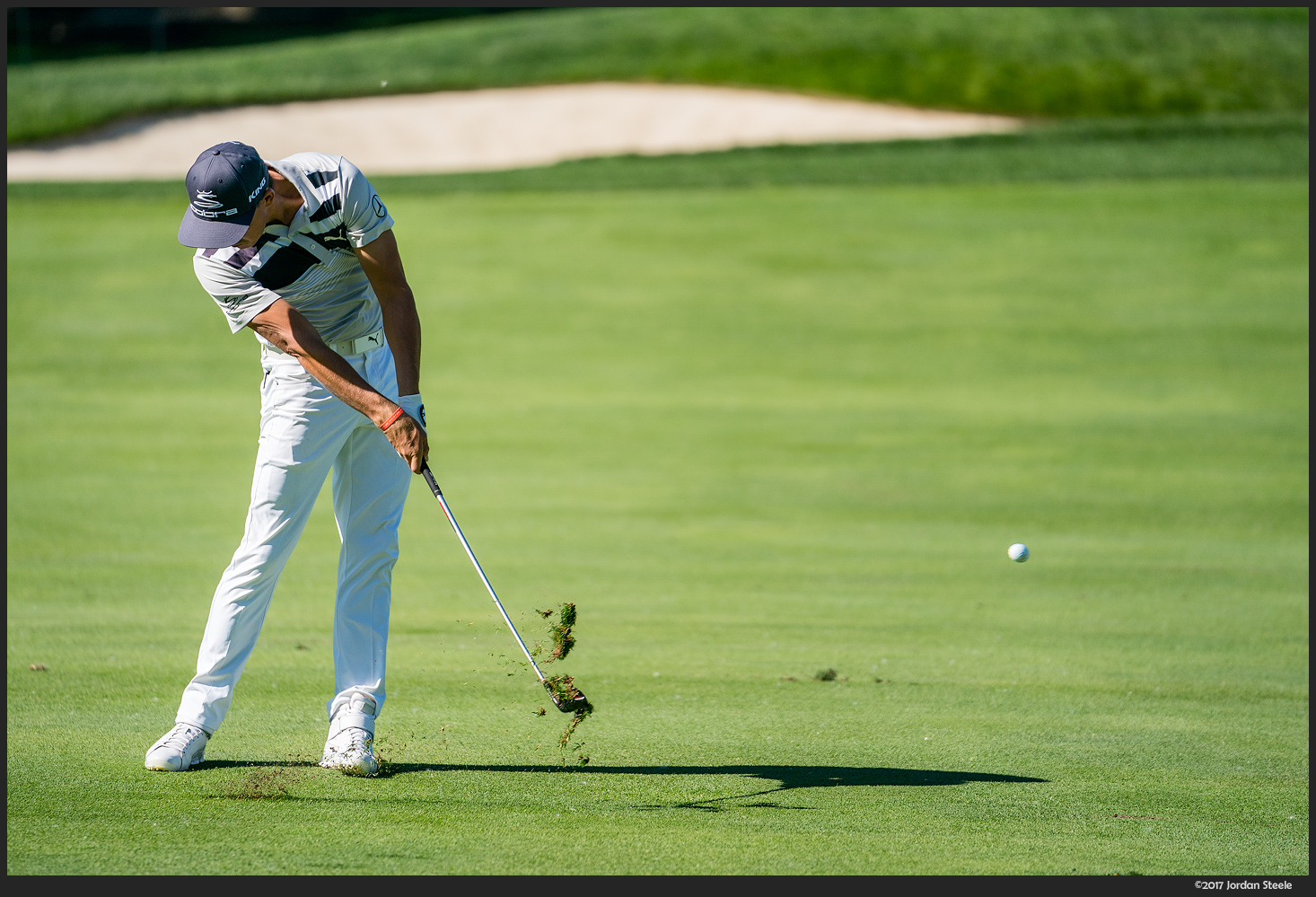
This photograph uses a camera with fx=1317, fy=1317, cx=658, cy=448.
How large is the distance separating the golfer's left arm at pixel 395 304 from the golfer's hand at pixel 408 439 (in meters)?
0.19

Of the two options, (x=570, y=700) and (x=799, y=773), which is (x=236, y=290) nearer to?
(x=570, y=700)

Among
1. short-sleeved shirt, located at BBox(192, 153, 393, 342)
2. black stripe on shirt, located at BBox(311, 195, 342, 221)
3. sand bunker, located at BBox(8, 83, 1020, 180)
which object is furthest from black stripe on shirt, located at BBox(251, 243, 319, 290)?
sand bunker, located at BBox(8, 83, 1020, 180)

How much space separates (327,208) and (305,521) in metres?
1.03

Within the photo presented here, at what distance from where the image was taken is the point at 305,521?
172 inches

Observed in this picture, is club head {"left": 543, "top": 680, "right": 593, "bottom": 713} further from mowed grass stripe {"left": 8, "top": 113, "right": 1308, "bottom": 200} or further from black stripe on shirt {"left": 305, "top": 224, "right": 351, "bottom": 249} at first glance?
mowed grass stripe {"left": 8, "top": 113, "right": 1308, "bottom": 200}

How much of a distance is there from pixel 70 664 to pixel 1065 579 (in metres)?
5.54

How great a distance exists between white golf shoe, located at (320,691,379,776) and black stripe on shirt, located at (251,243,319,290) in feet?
4.59

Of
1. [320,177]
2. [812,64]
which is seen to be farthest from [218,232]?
[812,64]

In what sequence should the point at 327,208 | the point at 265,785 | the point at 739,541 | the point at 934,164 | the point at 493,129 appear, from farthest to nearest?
the point at 493,129, the point at 934,164, the point at 739,541, the point at 327,208, the point at 265,785

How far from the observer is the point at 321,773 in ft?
13.8

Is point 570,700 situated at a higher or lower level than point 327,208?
lower

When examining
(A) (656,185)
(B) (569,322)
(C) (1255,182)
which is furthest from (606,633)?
(C) (1255,182)

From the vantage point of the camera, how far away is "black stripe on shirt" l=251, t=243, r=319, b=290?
4238 mm

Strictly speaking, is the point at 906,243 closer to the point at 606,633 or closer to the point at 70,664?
the point at 606,633
